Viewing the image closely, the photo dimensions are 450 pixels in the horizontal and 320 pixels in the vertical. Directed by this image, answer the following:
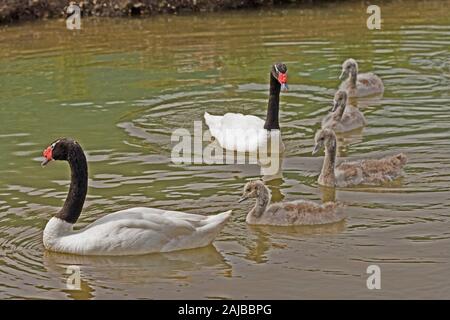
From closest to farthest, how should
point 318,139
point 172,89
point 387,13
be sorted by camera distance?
1. point 318,139
2. point 172,89
3. point 387,13

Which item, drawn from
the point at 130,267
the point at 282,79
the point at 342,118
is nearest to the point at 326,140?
the point at 282,79

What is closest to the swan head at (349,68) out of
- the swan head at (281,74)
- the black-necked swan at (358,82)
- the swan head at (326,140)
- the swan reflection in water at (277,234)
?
the black-necked swan at (358,82)

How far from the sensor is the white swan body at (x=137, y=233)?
1131cm

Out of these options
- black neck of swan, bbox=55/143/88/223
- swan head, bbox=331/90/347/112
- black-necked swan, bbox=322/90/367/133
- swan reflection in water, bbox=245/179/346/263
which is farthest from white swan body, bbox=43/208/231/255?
swan head, bbox=331/90/347/112

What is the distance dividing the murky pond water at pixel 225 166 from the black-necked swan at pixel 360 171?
0.14 metres

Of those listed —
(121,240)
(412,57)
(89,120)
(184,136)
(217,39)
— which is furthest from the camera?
(217,39)

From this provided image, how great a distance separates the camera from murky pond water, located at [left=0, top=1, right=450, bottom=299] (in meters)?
10.8

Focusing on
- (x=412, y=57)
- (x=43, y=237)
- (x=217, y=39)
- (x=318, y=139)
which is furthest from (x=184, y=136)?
(x=217, y=39)

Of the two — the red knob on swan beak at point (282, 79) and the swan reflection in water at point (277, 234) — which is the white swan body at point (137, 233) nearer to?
the swan reflection in water at point (277, 234)

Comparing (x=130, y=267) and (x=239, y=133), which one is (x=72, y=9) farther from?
(x=130, y=267)

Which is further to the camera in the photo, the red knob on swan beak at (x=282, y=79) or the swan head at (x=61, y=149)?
the red knob on swan beak at (x=282, y=79)
